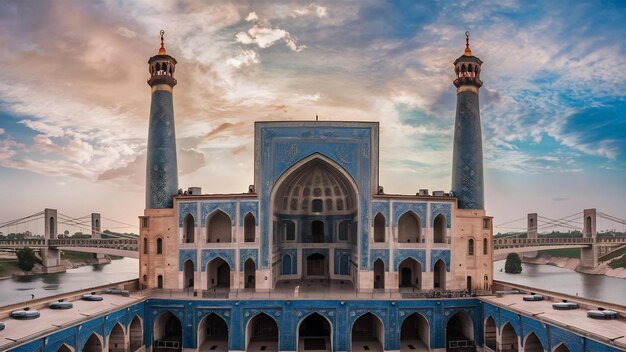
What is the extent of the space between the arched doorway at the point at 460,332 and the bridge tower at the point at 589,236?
139 feet

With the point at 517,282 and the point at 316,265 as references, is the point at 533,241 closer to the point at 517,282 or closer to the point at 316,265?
the point at 517,282

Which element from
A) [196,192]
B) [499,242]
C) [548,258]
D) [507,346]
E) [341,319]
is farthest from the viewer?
[548,258]

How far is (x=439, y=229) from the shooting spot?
69.4 ft

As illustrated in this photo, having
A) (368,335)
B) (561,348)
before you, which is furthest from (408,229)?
(561,348)

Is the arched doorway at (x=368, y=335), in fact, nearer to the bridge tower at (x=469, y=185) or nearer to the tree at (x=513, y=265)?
the bridge tower at (x=469, y=185)

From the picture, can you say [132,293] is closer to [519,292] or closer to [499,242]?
[519,292]

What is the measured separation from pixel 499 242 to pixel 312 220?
30324 millimetres

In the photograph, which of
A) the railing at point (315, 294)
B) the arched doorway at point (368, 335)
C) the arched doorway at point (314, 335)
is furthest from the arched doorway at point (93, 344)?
the arched doorway at point (368, 335)

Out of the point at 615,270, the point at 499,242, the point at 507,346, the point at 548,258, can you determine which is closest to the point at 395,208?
the point at 507,346

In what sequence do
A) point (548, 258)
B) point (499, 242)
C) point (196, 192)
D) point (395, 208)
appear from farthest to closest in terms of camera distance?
point (548, 258), point (499, 242), point (196, 192), point (395, 208)

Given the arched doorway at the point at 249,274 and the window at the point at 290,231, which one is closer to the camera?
the arched doorway at the point at 249,274

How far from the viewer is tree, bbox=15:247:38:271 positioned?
4791 cm

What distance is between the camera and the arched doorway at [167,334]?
17.9 metres

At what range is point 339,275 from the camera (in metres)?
23.8
